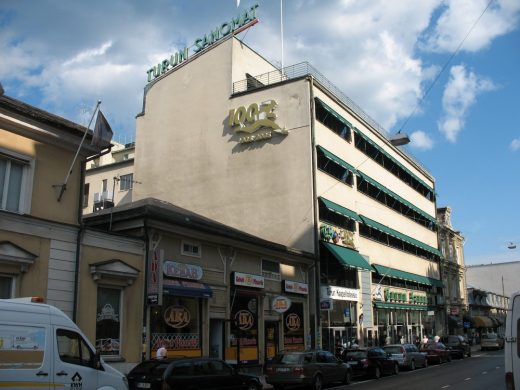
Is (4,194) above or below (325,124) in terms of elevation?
below

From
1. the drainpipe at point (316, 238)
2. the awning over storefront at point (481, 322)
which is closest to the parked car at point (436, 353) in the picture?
the drainpipe at point (316, 238)

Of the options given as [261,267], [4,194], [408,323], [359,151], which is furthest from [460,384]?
[408,323]

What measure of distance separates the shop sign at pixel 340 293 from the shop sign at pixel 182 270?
1104cm

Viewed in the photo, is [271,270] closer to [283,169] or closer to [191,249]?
[191,249]

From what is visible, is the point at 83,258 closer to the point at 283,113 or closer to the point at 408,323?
the point at 283,113

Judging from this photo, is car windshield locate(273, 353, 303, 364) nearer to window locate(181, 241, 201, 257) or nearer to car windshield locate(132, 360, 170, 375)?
window locate(181, 241, 201, 257)

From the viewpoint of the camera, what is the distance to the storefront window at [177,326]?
20156 mm

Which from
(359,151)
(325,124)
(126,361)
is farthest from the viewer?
(359,151)

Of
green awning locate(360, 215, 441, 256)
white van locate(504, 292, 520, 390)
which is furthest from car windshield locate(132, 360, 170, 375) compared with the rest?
green awning locate(360, 215, 441, 256)

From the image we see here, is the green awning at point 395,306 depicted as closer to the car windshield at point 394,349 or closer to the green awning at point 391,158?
the car windshield at point 394,349

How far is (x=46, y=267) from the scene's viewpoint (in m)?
16.0

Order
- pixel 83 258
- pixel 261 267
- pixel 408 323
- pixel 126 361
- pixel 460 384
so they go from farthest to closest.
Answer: pixel 408 323
pixel 261 267
pixel 460 384
pixel 126 361
pixel 83 258

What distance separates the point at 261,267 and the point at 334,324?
923 cm

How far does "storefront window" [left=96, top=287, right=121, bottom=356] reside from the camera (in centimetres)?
1773
